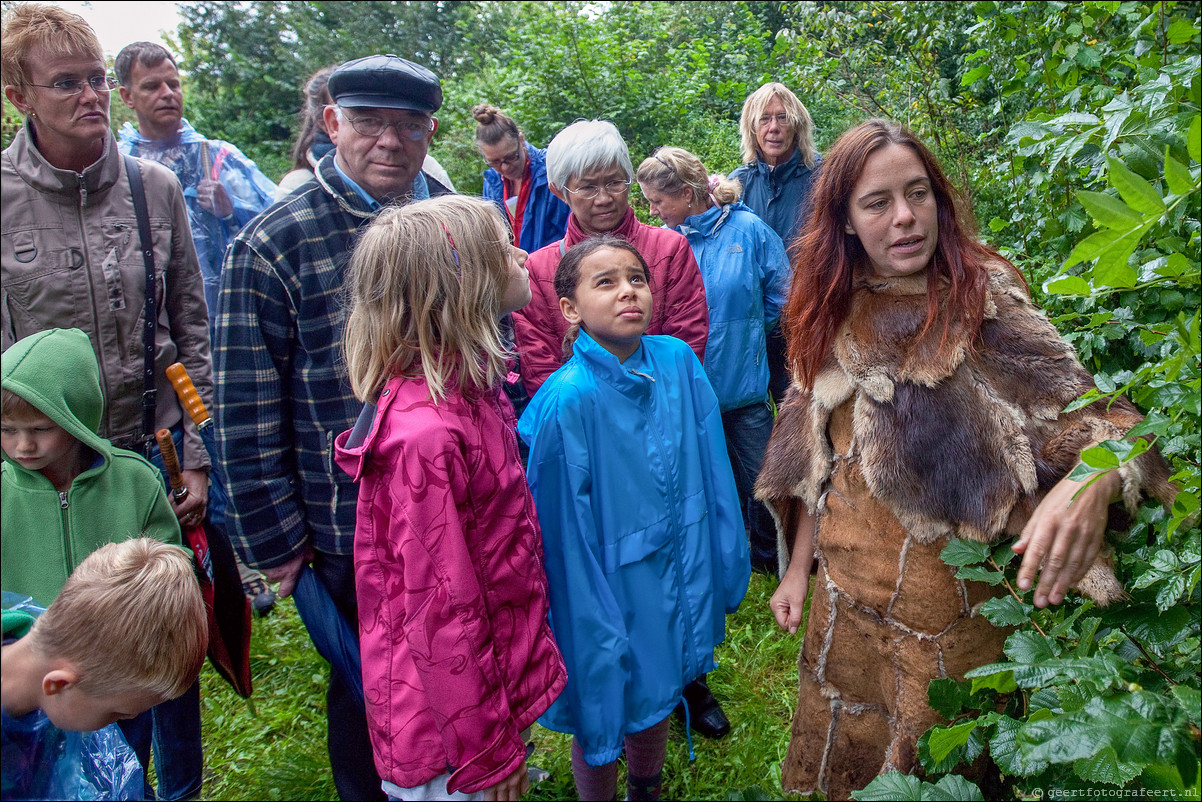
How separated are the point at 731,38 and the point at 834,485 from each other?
11.0 m

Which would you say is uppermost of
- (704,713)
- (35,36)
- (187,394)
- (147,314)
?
(35,36)

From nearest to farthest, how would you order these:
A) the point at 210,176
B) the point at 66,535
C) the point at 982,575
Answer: the point at 982,575
the point at 66,535
the point at 210,176

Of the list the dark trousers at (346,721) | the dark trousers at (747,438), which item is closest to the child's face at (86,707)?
the dark trousers at (346,721)

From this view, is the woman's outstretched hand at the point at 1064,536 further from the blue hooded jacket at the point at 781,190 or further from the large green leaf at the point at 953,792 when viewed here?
the blue hooded jacket at the point at 781,190

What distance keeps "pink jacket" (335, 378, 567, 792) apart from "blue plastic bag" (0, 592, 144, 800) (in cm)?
46

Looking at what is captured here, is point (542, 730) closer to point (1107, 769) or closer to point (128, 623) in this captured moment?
point (128, 623)

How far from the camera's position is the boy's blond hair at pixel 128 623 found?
3.94ft

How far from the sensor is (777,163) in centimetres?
423

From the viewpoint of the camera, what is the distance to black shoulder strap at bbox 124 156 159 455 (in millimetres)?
2463

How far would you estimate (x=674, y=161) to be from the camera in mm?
3773

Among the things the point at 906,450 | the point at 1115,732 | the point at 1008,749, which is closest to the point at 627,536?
the point at 906,450

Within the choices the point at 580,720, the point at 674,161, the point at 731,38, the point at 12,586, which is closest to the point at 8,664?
the point at 12,586

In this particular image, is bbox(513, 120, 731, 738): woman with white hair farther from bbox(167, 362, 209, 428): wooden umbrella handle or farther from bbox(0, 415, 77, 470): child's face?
bbox(0, 415, 77, 470): child's face

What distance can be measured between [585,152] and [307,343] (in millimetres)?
1278
